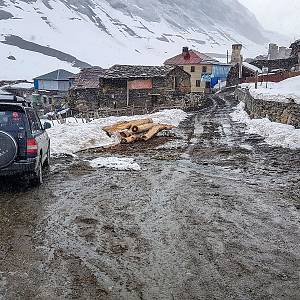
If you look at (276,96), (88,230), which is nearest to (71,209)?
(88,230)

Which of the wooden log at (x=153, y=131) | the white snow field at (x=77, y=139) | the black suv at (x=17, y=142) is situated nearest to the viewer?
the black suv at (x=17, y=142)

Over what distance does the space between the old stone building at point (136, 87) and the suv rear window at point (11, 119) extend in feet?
126

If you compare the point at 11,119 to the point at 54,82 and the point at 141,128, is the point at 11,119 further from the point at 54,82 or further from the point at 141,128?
the point at 54,82

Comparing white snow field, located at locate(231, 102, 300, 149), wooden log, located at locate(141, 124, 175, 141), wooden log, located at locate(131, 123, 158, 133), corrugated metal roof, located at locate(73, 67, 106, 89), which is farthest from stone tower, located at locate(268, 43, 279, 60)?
wooden log, located at locate(131, 123, 158, 133)

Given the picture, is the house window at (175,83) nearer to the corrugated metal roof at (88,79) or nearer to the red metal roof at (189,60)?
the corrugated metal roof at (88,79)

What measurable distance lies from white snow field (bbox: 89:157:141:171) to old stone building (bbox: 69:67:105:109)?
116 ft

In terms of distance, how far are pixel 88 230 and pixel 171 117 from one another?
21.7 meters

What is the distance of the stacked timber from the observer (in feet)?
56.8

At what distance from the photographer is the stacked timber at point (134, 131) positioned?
17302 mm

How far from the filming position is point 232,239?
6.15m

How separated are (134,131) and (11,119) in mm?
9917

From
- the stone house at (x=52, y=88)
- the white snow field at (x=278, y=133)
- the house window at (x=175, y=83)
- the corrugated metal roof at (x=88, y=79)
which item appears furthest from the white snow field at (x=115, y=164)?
the stone house at (x=52, y=88)

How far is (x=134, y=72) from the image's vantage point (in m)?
47.5

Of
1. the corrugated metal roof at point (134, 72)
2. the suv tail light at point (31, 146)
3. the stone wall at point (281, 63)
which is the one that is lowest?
the suv tail light at point (31, 146)
